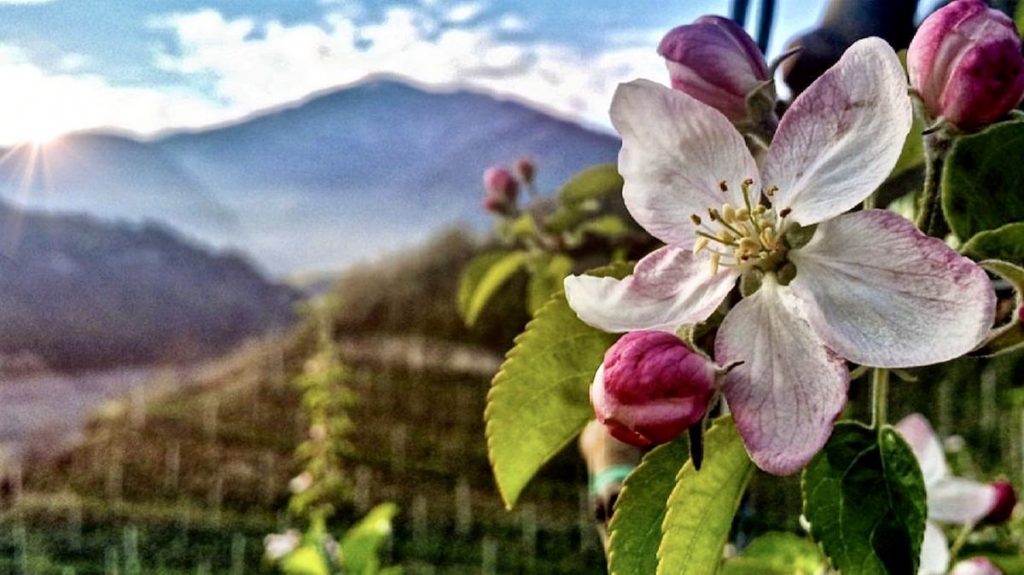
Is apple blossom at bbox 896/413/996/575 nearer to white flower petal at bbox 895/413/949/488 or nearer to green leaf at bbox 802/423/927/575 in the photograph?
white flower petal at bbox 895/413/949/488

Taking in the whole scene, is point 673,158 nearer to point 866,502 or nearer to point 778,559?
point 866,502

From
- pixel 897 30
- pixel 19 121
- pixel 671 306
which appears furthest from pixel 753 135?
pixel 19 121

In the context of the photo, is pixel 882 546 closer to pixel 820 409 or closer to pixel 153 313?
pixel 820 409

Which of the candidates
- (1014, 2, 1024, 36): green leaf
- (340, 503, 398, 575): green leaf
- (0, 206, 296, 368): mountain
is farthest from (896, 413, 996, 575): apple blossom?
(0, 206, 296, 368): mountain

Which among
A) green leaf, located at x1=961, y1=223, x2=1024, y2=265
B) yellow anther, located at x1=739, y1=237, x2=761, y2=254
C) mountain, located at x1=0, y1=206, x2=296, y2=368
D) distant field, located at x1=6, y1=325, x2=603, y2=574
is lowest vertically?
distant field, located at x1=6, y1=325, x2=603, y2=574

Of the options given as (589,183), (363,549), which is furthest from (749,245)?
(363,549)

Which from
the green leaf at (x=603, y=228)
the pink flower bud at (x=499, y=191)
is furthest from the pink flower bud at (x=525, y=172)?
the green leaf at (x=603, y=228)
